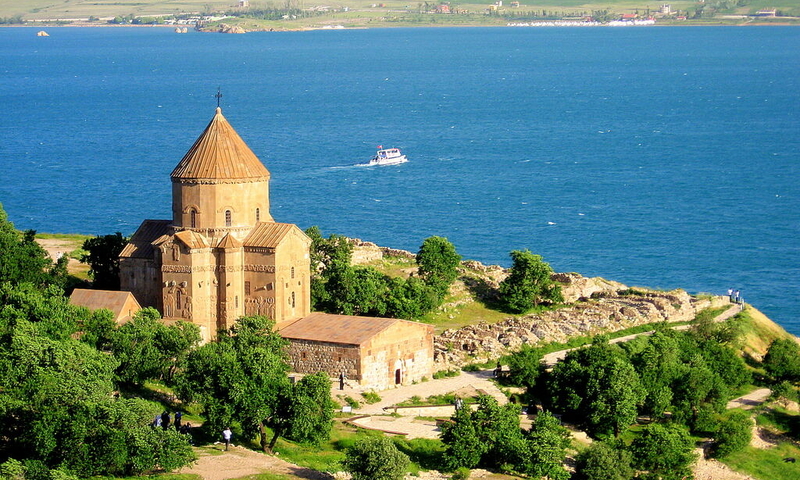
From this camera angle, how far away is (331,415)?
6094cm

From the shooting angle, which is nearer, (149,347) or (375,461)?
(375,461)

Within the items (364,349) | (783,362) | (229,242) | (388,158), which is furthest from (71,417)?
(388,158)

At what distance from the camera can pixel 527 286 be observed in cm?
8631

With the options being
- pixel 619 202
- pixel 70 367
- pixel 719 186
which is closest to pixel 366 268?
pixel 70 367

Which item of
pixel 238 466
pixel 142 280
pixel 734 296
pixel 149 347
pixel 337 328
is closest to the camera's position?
pixel 238 466

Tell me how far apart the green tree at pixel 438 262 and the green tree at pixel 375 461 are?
30868 mm

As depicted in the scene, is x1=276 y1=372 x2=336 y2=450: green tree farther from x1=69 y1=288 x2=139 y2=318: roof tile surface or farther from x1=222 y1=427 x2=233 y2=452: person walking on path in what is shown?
x1=69 y1=288 x2=139 y2=318: roof tile surface

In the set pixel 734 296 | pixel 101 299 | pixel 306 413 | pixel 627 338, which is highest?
pixel 101 299

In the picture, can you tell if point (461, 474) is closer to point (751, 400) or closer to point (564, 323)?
point (751, 400)

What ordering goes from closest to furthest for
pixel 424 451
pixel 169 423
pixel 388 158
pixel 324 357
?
pixel 169 423, pixel 424 451, pixel 324 357, pixel 388 158

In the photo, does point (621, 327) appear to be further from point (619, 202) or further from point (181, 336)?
point (619, 202)

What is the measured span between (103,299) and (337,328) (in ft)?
42.2

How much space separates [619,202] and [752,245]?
21.0 metres

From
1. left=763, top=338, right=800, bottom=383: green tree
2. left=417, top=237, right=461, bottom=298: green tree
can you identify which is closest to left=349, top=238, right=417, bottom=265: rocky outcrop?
left=417, top=237, right=461, bottom=298: green tree
